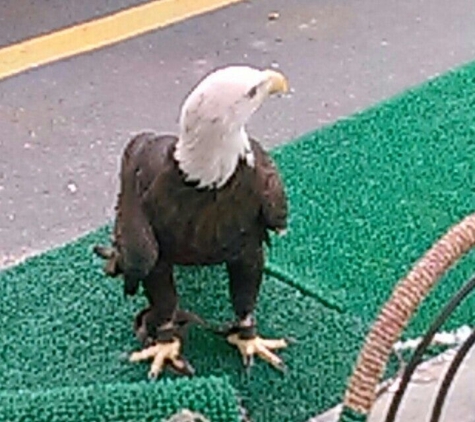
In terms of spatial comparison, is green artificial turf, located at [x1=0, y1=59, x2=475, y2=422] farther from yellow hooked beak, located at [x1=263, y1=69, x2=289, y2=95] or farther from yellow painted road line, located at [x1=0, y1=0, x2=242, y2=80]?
yellow painted road line, located at [x1=0, y1=0, x2=242, y2=80]

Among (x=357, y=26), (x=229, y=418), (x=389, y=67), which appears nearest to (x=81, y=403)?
(x=229, y=418)

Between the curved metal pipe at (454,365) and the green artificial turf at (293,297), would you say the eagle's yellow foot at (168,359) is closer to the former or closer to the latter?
the green artificial turf at (293,297)

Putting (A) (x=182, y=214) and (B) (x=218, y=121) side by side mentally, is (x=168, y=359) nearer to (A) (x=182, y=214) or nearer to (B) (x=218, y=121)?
(A) (x=182, y=214)

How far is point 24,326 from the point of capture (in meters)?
2.01

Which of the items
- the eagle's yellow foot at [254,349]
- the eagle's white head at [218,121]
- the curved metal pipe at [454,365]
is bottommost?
the eagle's yellow foot at [254,349]

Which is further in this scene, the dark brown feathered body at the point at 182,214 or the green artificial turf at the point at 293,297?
the dark brown feathered body at the point at 182,214

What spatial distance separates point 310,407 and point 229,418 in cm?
38

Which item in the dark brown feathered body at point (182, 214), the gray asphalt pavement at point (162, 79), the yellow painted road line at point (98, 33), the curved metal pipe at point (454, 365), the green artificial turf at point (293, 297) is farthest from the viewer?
the yellow painted road line at point (98, 33)

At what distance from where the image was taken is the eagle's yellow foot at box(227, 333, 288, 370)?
191 centimetres

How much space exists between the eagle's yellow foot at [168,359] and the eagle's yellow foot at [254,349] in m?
0.08

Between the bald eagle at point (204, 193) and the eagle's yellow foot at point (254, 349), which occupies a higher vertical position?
the bald eagle at point (204, 193)

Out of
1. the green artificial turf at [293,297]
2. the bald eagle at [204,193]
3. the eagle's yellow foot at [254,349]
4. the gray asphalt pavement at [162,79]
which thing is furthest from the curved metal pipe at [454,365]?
the gray asphalt pavement at [162,79]

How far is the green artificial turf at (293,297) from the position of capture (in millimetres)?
1562

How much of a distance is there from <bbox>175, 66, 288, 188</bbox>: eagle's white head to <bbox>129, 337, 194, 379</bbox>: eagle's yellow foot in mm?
318
